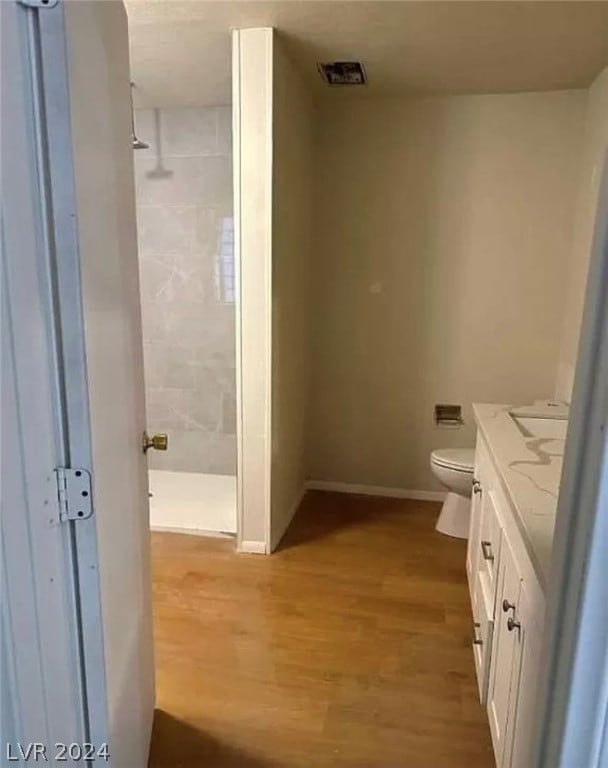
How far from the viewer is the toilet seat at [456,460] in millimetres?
2902

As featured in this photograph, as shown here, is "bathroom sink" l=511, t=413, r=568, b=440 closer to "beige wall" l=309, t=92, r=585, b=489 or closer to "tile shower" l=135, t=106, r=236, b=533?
"beige wall" l=309, t=92, r=585, b=489

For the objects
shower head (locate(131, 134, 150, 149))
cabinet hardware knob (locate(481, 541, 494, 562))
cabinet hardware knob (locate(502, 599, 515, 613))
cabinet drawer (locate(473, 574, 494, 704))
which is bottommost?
cabinet drawer (locate(473, 574, 494, 704))

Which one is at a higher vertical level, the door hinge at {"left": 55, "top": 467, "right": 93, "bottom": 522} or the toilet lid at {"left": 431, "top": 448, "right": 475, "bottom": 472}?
the door hinge at {"left": 55, "top": 467, "right": 93, "bottom": 522}

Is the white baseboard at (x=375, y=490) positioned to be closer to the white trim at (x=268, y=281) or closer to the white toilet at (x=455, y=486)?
the white toilet at (x=455, y=486)

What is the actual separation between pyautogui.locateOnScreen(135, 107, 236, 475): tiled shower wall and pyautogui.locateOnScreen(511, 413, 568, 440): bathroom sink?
6.52 feet

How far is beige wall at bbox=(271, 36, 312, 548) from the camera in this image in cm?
265

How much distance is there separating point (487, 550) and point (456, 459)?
3.49 ft

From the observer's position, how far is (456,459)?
298 cm

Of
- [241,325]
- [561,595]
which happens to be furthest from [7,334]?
[241,325]

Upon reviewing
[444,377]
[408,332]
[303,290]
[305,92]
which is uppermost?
[305,92]

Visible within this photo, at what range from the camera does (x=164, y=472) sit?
13.2 ft

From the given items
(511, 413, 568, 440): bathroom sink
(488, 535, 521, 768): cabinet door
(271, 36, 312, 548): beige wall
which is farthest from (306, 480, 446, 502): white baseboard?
(488, 535, 521, 768): cabinet door

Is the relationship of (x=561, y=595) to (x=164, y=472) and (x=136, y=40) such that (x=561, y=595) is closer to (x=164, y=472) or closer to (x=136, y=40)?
(x=136, y=40)

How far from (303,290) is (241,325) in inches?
29.4
